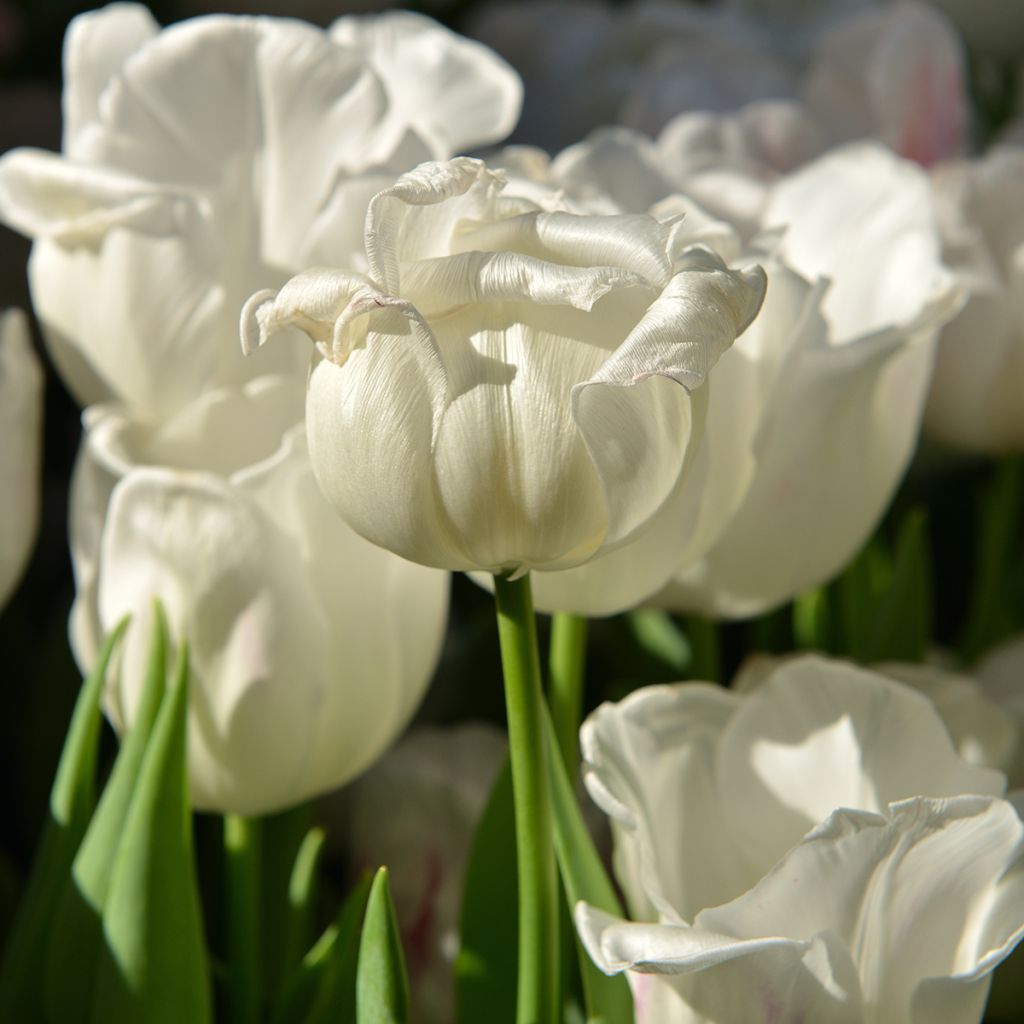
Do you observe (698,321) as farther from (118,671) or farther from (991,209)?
(991,209)

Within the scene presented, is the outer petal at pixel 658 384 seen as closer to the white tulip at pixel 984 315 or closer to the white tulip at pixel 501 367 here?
the white tulip at pixel 501 367

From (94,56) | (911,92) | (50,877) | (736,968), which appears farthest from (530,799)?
(911,92)

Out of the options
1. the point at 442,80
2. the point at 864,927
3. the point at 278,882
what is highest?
the point at 442,80

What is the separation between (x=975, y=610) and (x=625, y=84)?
12.1 inches

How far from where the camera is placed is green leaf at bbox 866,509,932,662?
491 millimetres

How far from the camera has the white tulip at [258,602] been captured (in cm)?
35

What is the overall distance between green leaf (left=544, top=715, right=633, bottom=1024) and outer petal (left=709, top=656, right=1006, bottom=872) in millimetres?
38

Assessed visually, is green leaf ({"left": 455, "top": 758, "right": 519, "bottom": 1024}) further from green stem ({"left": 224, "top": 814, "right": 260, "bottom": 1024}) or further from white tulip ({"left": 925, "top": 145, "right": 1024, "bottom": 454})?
white tulip ({"left": 925, "top": 145, "right": 1024, "bottom": 454})

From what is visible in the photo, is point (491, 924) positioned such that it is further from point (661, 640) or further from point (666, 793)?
point (661, 640)

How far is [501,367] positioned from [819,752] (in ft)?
0.47

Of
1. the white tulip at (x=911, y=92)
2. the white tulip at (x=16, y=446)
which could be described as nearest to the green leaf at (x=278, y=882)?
the white tulip at (x=16, y=446)

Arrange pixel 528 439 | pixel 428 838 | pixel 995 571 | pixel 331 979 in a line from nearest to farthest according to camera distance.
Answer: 1. pixel 528 439
2. pixel 331 979
3. pixel 428 838
4. pixel 995 571

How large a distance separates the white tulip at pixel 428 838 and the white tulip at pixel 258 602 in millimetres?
86

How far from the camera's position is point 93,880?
14.1 inches
